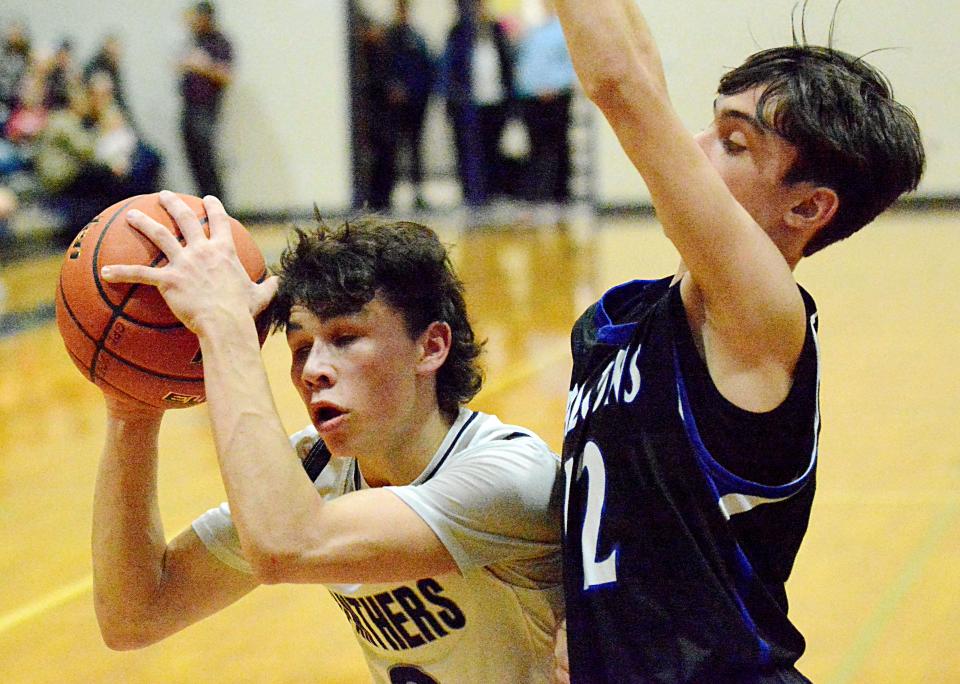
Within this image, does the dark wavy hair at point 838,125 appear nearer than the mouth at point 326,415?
Yes

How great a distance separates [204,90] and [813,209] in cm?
1318

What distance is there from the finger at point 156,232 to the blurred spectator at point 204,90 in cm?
1227

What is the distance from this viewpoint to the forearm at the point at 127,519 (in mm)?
2066

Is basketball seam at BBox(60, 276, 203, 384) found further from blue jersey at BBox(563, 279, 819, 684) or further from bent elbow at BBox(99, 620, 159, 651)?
blue jersey at BBox(563, 279, 819, 684)

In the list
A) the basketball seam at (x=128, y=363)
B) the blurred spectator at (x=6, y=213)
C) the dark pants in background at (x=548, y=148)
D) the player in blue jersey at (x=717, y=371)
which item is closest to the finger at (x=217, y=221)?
the basketball seam at (x=128, y=363)

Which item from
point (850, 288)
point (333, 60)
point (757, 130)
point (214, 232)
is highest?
point (757, 130)

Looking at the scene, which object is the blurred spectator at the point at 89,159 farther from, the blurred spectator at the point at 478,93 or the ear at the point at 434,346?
the ear at the point at 434,346

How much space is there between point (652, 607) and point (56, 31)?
1474 centimetres

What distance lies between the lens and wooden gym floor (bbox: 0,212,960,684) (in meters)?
3.23

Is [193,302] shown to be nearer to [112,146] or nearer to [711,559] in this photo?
[711,559]

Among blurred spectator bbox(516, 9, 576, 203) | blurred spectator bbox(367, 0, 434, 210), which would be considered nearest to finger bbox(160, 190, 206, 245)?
blurred spectator bbox(516, 9, 576, 203)

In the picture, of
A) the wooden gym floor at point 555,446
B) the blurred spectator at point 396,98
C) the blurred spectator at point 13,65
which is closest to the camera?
the wooden gym floor at point 555,446

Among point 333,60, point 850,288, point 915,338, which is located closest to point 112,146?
point 333,60

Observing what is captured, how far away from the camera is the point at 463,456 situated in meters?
1.91
